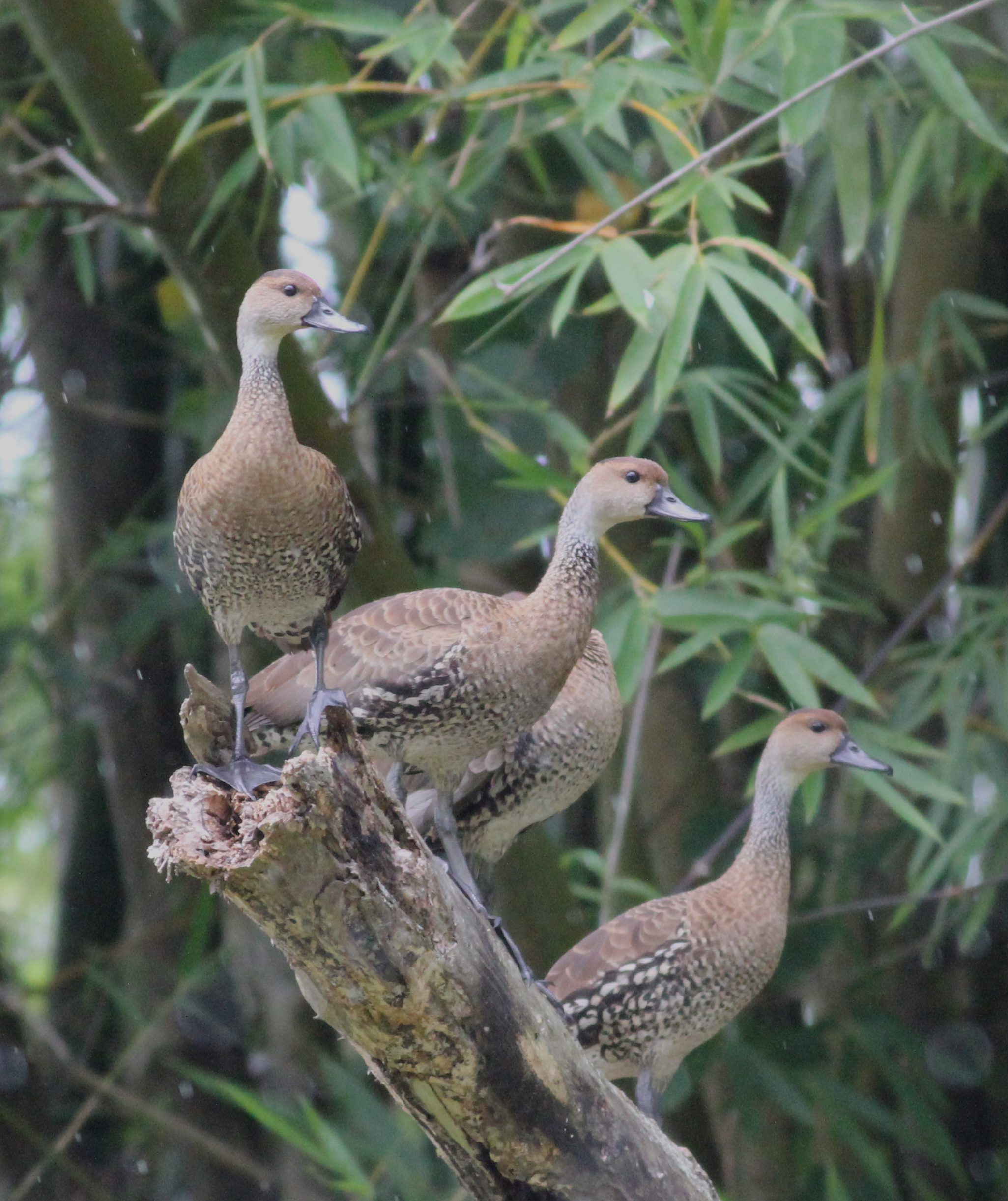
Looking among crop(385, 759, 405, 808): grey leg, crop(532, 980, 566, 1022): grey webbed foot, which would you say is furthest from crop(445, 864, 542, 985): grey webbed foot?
crop(385, 759, 405, 808): grey leg

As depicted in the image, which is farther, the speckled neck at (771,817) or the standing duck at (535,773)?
the speckled neck at (771,817)

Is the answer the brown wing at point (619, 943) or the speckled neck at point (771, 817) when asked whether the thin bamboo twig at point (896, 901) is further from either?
the brown wing at point (619, 943)

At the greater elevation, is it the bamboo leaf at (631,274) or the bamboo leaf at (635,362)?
the bamboo leaf at (631,274)

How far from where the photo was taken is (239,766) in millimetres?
1990

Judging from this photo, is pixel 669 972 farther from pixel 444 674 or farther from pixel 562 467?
pixel 562 467

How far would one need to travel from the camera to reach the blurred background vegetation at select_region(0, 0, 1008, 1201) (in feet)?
9.70

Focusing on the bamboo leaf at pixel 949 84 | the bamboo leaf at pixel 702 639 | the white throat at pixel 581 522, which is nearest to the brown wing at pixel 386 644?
the white throat at pixel 581 522

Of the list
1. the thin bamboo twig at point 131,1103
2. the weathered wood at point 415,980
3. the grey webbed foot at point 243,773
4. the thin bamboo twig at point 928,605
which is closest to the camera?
the weathered wood at point 415,980

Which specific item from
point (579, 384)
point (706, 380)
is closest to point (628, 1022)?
point (706, 380)

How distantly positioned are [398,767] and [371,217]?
6.86ft

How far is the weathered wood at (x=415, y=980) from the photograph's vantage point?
161 centimetres

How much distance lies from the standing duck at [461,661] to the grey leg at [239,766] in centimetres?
9

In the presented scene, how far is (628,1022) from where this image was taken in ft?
8.86

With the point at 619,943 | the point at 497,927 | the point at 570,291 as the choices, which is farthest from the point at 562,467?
the point at 497,927
